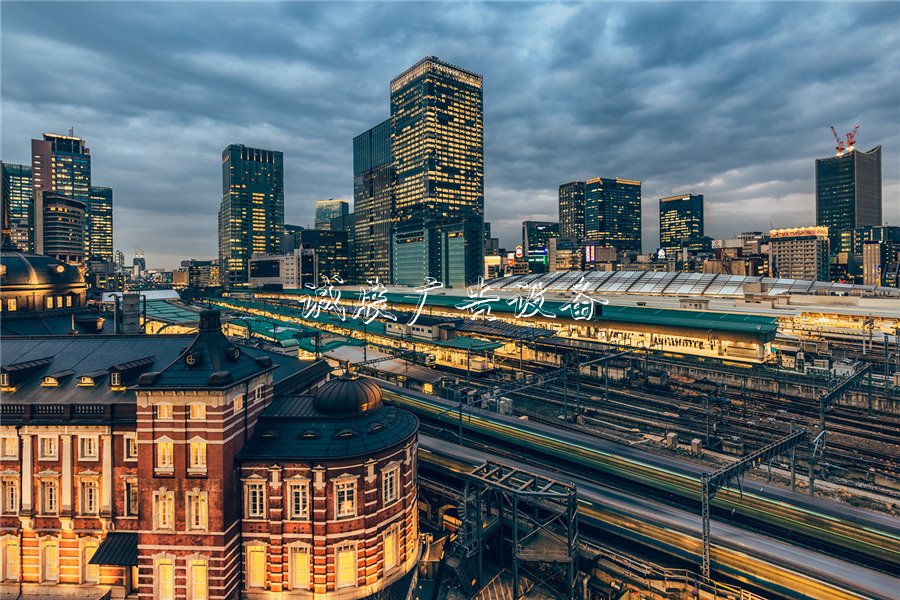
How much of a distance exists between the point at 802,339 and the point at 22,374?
13659cm

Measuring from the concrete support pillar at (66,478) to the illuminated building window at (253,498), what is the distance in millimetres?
15082

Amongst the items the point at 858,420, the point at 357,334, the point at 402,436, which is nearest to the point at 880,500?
the point at 858,420

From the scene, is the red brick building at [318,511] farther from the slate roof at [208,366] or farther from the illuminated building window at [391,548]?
the slate roof at [208,366]

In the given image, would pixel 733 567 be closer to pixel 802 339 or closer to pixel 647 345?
pixel 647 345

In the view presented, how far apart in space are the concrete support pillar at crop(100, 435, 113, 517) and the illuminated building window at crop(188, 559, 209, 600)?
9.14m

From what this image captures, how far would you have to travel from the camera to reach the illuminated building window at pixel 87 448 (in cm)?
3606

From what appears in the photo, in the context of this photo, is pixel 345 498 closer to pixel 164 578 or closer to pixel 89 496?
pixel 164 578

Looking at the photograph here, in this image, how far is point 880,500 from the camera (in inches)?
1748

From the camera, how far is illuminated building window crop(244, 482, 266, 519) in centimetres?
3484

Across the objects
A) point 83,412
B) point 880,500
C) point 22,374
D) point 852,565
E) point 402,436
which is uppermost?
point 22,374

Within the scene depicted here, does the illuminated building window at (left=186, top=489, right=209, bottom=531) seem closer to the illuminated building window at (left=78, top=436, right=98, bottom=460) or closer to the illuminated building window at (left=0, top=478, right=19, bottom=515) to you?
the illuminated building window at (left=78, top=436, right=98, bottom=460)

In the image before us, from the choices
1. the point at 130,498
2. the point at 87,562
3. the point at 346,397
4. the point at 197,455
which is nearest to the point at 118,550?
the point at 130,498

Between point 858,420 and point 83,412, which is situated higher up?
point 83,412

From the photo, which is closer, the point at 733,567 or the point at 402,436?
the point at 733,567
